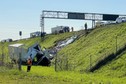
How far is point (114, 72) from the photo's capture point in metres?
46.1

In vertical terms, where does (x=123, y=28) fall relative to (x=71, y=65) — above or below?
above

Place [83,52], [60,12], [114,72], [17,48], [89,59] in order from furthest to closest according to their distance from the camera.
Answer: [60,12] < [17,48] < [83,52] < [89,59] < [114,72]

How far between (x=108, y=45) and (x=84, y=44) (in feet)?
39.6

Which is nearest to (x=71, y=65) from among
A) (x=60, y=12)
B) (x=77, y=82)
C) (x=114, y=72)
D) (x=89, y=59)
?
(x=89, y=59)

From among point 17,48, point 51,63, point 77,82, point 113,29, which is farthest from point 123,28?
point 77,82

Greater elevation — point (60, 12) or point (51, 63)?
point (60, 12)

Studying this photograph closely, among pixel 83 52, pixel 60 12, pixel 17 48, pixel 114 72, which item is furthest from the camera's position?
pixel 60 12

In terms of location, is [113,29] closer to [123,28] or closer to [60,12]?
[123,28]

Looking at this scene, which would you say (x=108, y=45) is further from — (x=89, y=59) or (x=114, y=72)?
(x=114, y=72)

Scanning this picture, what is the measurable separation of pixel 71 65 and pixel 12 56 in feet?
50.1

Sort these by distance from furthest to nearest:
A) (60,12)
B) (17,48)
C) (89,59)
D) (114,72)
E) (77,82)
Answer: (60,12) → (17,48) → (89,59) → (114,72) → (77,82)

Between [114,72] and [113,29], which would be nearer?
[114,72]

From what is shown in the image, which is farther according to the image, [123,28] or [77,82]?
[123,28]

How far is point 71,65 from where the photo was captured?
5788 centimetres
